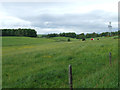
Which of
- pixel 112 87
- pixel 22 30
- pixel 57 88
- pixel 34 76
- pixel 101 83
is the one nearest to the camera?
pixel 112 87

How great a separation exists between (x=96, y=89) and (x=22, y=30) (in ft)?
459

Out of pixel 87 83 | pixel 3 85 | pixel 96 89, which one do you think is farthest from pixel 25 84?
pixel 96 89

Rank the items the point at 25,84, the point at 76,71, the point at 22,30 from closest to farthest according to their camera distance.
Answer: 1. the point at 25,84
2. the point at 76,71
3. the point at 22,30

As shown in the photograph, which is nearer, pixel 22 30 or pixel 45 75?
pixel 45 75

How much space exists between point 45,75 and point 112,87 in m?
5.59

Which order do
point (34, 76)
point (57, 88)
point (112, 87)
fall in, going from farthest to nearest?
point (34, 76), point (57, 88), point (112, 87)

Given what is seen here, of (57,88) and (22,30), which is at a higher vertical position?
(22,30)

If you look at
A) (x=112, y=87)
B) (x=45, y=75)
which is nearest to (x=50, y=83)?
(x=45, y=75)

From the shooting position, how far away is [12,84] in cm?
884

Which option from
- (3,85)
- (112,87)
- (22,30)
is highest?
(22,30)

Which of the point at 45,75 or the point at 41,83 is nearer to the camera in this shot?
the point at 41,83

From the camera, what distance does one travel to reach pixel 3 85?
880cm

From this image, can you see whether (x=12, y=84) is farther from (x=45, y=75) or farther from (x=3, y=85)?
(x=45, y=75)

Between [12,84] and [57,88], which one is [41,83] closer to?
[57,88]
